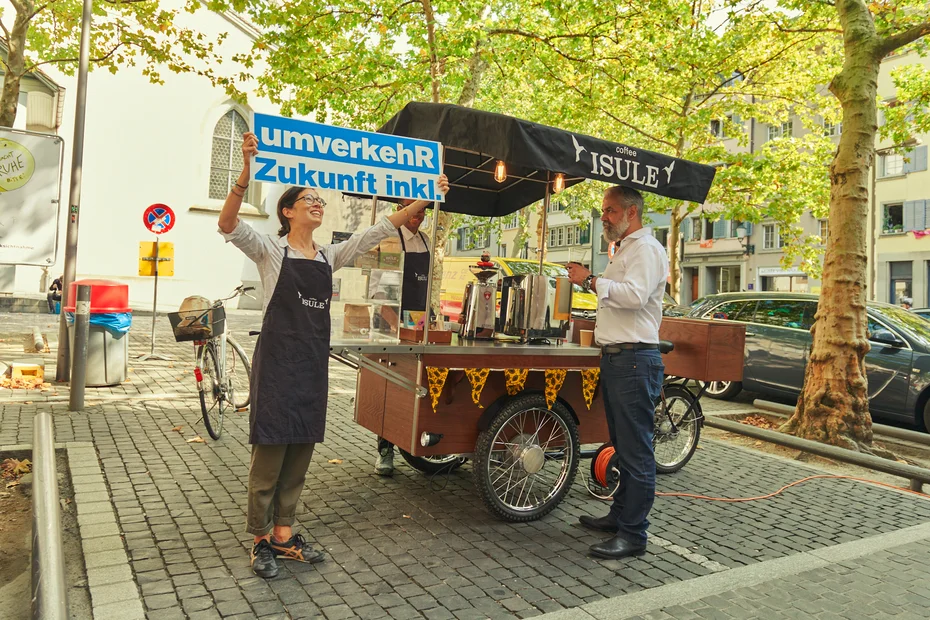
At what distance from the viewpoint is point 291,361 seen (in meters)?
3.83

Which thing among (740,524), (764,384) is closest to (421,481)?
(740,524)

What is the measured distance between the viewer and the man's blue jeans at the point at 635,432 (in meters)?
4.38

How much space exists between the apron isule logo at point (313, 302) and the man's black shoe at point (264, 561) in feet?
4.34

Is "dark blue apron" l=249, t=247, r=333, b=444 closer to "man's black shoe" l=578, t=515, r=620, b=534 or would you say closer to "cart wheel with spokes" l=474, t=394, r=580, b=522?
"cart wheel with spokes" l=474, t=394, r=580, b=522

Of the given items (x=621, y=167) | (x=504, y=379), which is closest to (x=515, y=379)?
(x=504, y=379)

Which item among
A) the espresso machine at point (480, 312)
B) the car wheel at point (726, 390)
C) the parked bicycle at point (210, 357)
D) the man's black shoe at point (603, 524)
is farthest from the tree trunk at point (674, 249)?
the man's black shoe at point (603, 524)

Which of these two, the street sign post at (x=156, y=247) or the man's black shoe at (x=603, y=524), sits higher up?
the street sign post at (x=156, y=247)

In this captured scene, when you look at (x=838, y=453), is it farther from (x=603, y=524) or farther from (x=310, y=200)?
(x=310, y=200)

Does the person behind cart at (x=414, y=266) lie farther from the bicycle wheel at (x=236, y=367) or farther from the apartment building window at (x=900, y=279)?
the apartment building window at (x=900, y=279)

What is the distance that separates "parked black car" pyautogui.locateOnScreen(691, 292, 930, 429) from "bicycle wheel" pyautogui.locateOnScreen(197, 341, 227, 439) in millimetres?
5664

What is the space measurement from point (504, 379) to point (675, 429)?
223 cm

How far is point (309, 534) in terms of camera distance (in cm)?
443

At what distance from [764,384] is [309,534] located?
28.2ft

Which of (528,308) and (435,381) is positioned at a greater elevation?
(528,308)
